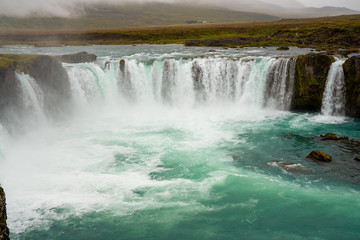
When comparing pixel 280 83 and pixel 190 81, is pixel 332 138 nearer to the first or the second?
pixel 280 83

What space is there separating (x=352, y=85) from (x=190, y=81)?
14404 mm

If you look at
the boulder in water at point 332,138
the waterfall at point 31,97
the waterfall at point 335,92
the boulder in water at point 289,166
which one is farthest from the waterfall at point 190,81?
the boulder in water at point 289,166

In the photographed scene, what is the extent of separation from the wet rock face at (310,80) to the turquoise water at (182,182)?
2.79 metres

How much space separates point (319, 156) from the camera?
A: 17.0 metres

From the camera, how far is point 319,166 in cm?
1633

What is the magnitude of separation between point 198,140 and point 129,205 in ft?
29.7

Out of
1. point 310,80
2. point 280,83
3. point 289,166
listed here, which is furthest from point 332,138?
point 280,83

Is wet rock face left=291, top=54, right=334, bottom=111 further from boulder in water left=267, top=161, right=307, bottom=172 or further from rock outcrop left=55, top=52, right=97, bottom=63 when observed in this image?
rock outcrop left=55, top=52, right=97, bottom=63

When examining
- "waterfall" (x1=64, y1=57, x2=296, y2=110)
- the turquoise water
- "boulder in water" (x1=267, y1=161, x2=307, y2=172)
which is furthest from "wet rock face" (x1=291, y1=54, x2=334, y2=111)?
Result: "boulder in water" (x1=267, y1=161, x2=307, y2=172)

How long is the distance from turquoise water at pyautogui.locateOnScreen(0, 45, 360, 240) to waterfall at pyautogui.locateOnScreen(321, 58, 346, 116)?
51.9 inches

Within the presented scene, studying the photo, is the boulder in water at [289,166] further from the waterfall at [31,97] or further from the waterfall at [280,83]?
the waterfall at [31,97]

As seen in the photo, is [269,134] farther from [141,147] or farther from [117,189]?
[117,189]

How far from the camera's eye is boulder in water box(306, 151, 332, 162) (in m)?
16.8

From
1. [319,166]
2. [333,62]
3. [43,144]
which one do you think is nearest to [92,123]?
[43,144]
